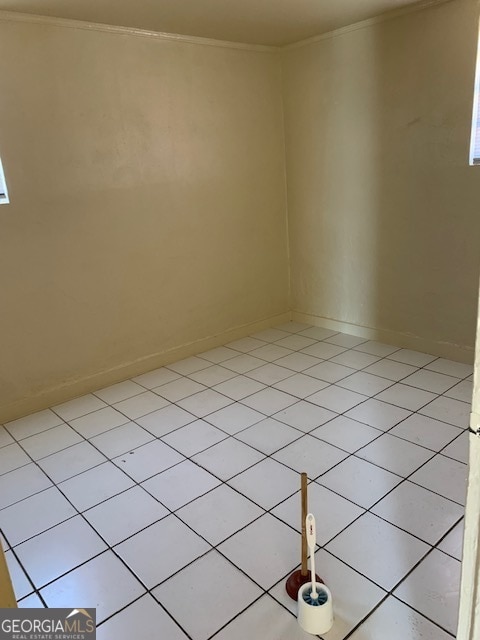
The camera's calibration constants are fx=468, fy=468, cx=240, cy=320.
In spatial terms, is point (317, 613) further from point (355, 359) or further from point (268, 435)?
point (355, 359)

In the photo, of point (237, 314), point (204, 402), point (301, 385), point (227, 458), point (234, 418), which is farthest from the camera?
point (237, 314)

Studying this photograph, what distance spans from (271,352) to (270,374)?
41 centimetres

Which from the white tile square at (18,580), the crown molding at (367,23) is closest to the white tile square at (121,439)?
the white tile square at (18,580)

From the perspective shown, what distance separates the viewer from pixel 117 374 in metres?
3.25

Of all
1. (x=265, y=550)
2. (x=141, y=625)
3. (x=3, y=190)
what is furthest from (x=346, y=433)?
(x=3, y=190)

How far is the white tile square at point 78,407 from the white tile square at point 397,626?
6.54 ft

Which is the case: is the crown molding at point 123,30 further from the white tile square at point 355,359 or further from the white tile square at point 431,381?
the white tile square at point 431,381

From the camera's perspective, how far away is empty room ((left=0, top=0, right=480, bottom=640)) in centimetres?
163

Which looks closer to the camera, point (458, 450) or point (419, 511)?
point (419, 511)

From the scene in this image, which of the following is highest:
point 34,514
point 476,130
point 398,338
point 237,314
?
point 476,130

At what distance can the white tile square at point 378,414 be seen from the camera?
2504 millimetres

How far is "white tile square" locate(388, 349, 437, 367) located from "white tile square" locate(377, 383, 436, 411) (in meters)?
0.38

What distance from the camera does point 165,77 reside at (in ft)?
10.1

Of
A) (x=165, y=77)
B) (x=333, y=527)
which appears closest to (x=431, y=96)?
(x=165, y=77)
